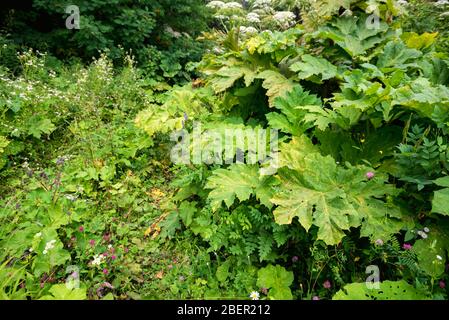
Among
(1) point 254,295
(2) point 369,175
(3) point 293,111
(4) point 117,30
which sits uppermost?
(4) point 117,30

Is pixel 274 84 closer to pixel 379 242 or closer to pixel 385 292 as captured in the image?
pixel 379 242

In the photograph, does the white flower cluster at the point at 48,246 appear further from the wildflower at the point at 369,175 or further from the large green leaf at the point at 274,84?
the wildflower at the point at 369,175

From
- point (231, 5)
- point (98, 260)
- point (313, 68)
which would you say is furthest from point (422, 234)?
point (231, 5)

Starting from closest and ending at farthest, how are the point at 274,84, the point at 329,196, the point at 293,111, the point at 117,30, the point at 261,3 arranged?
the point at 329,196 → the point at 293,111 → the point at 274,84 → the point at 117,30 → the point at 261,3

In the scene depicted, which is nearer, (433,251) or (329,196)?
(433,251)

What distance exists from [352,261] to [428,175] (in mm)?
698

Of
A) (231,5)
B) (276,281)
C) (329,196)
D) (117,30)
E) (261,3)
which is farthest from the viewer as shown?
(261,3)

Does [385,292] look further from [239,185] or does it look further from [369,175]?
[239,185]

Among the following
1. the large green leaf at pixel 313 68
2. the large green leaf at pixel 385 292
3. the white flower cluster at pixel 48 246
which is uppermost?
the large green leaf at pixel 313 68

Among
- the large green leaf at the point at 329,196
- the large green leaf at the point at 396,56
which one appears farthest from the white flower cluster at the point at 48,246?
the large green leaf at the point at 396,56

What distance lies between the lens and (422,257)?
1856 mm

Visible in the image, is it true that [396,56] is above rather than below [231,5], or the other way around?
below
